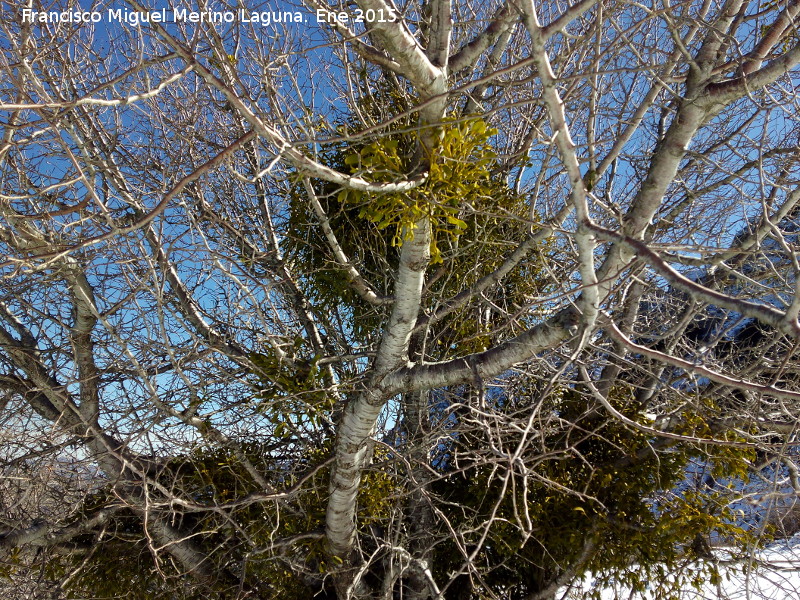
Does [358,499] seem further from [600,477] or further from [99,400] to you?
[99,400]

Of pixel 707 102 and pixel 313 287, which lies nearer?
pixel 707 102

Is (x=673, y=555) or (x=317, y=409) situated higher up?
(x=317, y=409)

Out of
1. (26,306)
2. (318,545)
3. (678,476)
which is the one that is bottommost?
(678,476)

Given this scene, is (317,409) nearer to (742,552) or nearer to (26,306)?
(26,306)

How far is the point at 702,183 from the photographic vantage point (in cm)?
393

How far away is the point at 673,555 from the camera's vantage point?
3191mm

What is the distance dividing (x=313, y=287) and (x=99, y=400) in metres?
1.64

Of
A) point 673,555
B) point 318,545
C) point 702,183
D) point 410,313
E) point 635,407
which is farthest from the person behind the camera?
point 702,183

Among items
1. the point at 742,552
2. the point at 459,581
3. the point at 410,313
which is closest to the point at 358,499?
the point at 459,581

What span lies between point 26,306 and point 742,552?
4511 millimetres

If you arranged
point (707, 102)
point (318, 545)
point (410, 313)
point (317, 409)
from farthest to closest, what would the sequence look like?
1. point (318, 545)
2. point (317, 409)
3. point (410, 313)
4. point (707, 102)

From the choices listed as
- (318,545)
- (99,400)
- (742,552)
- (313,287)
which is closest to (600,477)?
(742,552)

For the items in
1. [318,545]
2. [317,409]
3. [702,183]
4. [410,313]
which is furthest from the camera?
[702,183]

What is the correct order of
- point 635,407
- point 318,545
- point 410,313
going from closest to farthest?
point 410,313 < point 318,545 < point 635,407
